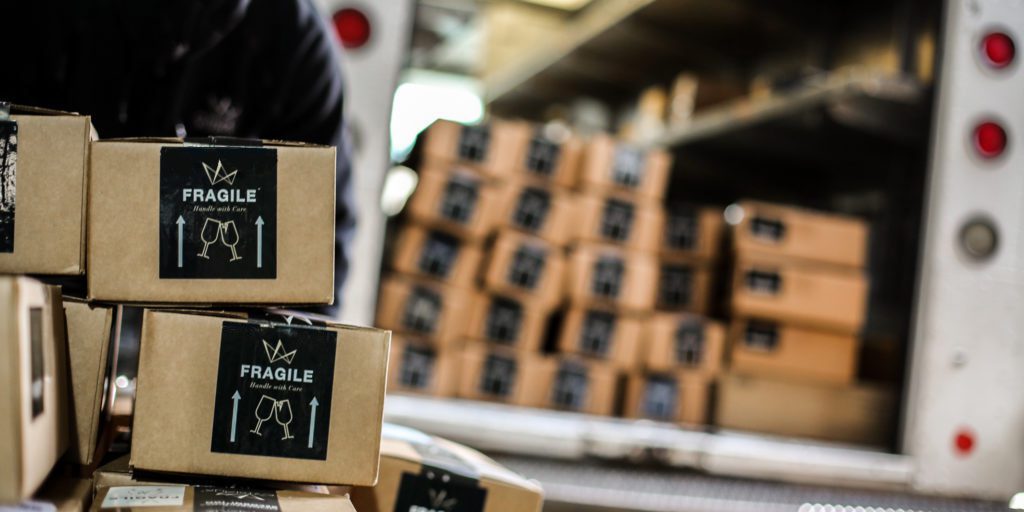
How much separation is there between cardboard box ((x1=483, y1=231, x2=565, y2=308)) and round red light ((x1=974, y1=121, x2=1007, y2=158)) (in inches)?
46.8

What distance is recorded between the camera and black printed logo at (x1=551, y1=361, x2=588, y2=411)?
263cm

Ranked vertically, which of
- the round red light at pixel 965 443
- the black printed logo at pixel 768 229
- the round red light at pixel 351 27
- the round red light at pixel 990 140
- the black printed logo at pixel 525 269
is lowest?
the round red light at pixel 965 443

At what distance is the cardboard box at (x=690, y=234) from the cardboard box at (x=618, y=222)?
73 millimetres

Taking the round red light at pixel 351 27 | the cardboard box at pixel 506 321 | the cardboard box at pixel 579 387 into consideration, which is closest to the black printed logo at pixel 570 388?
the cardboard box at pixel 579 387

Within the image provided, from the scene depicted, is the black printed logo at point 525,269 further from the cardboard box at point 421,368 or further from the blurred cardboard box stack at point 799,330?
Result: the blurred cardboard box stack at point 799,330

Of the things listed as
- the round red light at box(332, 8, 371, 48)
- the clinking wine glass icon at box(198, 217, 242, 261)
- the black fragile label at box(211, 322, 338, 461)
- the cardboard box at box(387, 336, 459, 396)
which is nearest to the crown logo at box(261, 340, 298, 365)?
the black fragile label at box(211, 322, 338, 461)

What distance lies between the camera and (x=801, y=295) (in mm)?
2693

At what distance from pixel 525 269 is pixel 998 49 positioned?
4.57 feet

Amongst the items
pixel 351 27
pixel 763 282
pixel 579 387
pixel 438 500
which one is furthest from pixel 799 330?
pixel 438 500

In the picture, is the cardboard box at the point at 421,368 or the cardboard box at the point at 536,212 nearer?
→ the cardboard box at the point at 421,368

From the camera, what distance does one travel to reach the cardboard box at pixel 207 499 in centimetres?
88

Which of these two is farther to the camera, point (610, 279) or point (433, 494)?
point (610, 279)

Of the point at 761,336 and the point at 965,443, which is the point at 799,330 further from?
the point at 965,443

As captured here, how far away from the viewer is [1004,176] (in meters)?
2.25
